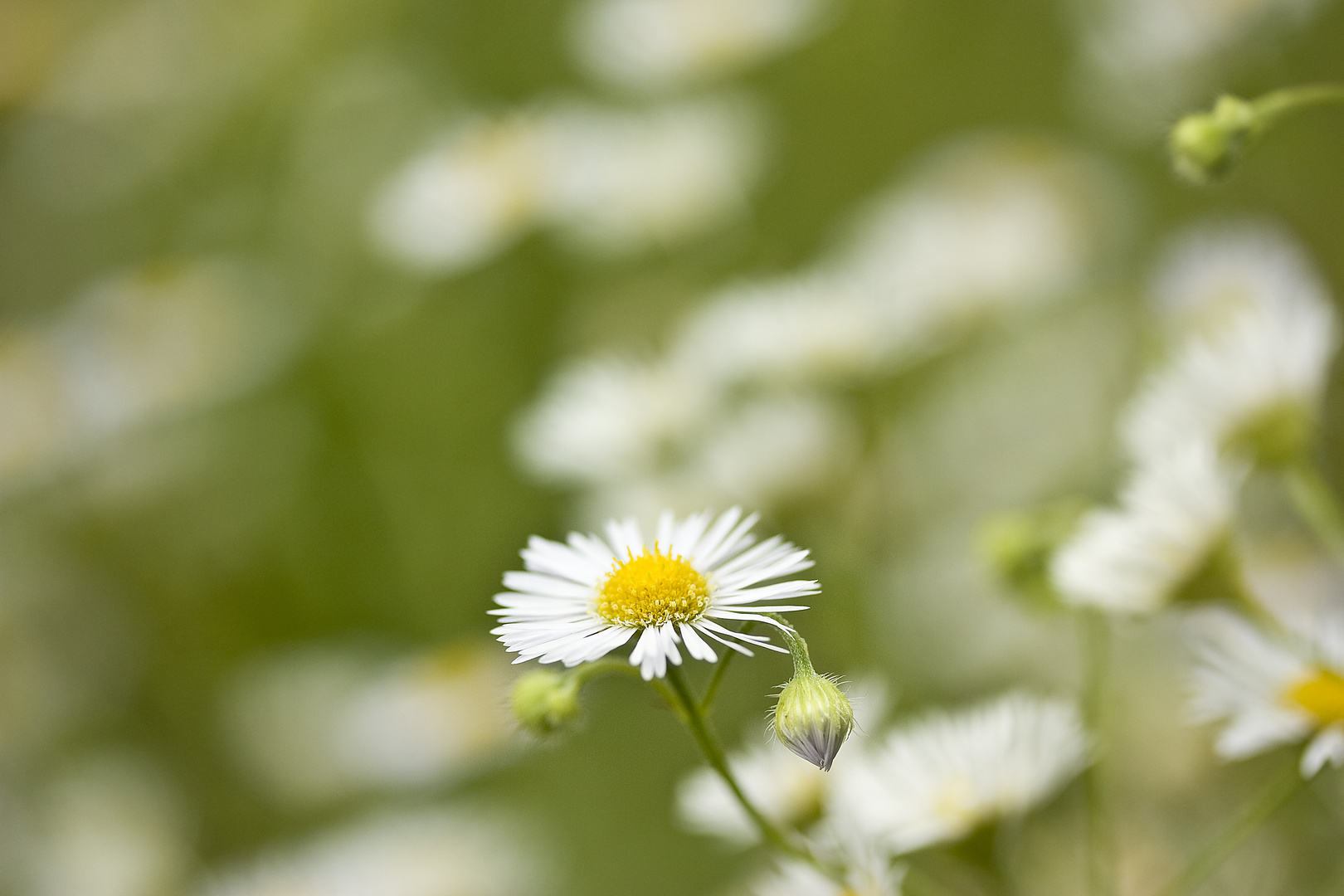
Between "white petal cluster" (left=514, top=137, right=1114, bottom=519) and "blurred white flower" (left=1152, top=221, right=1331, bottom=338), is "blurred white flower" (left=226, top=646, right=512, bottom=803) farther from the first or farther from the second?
"blurred white flower" (left=1152, top=221, right=1331, bottom=338)

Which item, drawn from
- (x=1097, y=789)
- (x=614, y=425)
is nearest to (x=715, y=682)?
(x=1097, y=789)

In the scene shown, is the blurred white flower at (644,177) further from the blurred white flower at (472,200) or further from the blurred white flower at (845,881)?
the blurred white flower at (845,881)

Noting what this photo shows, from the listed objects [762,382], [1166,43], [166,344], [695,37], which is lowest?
[762,382]

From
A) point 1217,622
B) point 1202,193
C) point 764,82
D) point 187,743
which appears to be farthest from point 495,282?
point 1217,622

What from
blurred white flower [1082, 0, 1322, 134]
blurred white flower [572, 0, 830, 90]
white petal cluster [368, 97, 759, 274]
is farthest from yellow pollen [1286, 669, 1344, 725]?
blurred white flower [572, 0, 830, 90]

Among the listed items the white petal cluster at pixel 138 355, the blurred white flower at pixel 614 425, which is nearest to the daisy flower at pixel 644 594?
the blurred white flower at pixel 614 425

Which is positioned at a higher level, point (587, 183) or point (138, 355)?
point (138, 355)

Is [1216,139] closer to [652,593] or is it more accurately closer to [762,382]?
[652,593]
